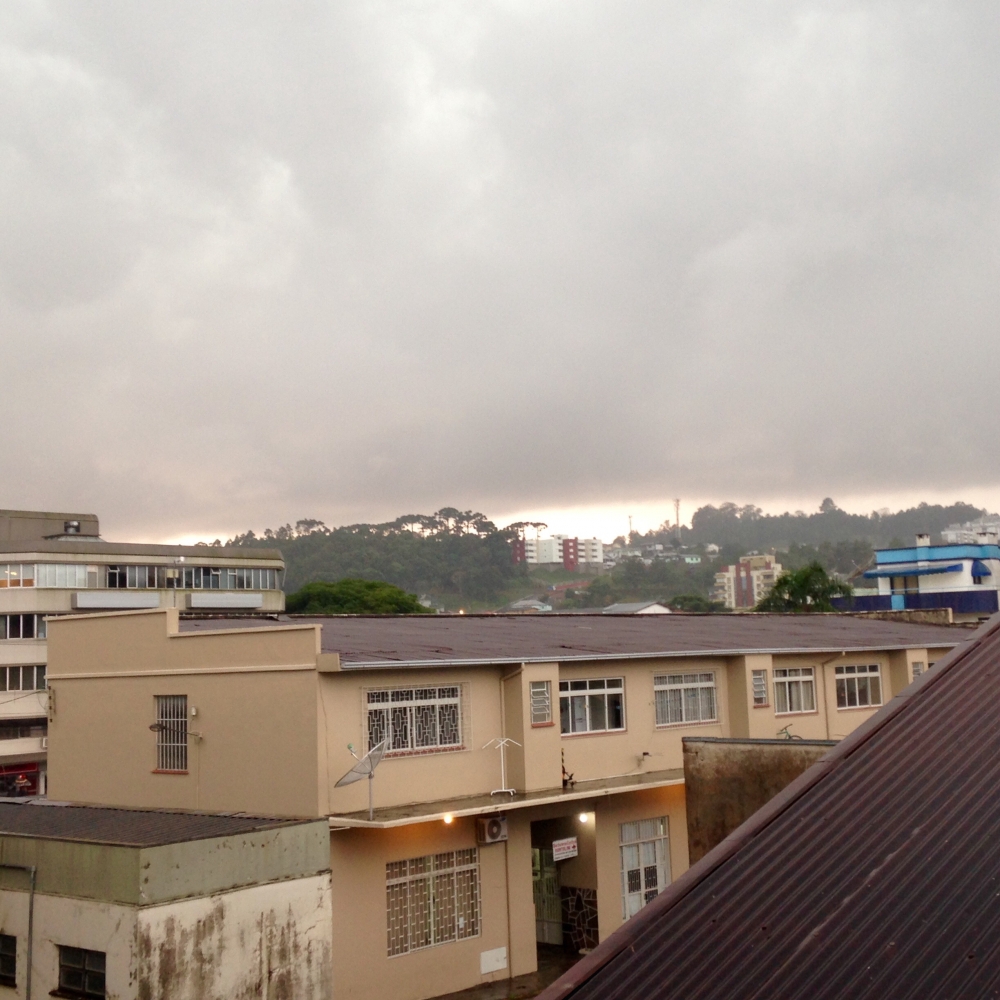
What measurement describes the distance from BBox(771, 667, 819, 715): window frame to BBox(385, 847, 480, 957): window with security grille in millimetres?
10114

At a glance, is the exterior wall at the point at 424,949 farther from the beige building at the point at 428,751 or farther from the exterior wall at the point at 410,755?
the exterior wall at the point at 410,755

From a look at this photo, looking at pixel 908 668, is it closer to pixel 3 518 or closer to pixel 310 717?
pixel 310 717

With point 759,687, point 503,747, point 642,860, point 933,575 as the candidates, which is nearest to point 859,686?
point 759,687

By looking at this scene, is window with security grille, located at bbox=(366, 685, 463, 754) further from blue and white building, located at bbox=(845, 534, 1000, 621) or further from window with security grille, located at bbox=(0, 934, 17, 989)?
blue and white building, located at bbox=(845, 534, 1000, 621)

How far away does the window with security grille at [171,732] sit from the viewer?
22.2 metres

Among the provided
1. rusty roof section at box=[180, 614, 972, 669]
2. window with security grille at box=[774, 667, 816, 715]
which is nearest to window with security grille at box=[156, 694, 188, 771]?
rusty roof section at box=[180, 614, 972, 669]

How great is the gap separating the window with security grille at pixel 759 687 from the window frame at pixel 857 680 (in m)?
3.25

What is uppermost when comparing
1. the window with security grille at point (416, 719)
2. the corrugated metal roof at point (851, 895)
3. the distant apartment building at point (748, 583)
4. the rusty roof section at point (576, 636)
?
the distant apartment building at point (748, 583)

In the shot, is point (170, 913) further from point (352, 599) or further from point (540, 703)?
point (352, 599)

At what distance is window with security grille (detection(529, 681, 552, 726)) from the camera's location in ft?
75.0

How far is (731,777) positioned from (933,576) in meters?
84.5

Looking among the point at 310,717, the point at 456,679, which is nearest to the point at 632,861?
the point at 456,679

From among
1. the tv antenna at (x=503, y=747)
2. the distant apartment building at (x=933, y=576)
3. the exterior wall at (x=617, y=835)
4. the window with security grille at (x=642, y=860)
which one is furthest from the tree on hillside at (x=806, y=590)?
the tv antenna at (x=503, y=747)

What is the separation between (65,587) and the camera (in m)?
71.2
